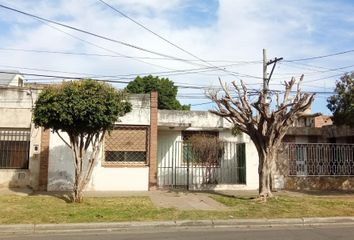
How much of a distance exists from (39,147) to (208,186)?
6.96 m

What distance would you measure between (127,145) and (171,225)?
7741 millimetres

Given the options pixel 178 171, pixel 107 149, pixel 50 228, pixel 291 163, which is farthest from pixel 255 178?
pixel 50 228

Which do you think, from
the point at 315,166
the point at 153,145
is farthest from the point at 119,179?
the point at 315,166

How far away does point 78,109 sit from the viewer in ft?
40.3

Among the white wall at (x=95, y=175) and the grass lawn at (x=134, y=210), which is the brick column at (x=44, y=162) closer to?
the white wall at (x=95, y=175)

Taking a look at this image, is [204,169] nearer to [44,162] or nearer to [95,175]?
[95,175]

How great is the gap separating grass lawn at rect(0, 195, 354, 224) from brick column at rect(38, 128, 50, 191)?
2.67 meters

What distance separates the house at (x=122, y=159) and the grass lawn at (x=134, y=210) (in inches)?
113

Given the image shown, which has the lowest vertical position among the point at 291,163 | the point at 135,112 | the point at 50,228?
the point at 50,228

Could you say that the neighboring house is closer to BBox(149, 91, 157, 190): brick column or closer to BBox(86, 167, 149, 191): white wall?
BBox(149, 91, 157, 190): brick column

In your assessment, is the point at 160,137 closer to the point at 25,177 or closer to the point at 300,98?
the point at 25,177

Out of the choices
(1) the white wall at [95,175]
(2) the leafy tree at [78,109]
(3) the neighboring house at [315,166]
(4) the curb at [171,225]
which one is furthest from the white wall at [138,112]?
(4) the curb at [171,225]

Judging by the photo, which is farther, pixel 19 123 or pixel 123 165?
pixel 123 165

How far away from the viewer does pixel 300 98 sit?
48.6 ft
